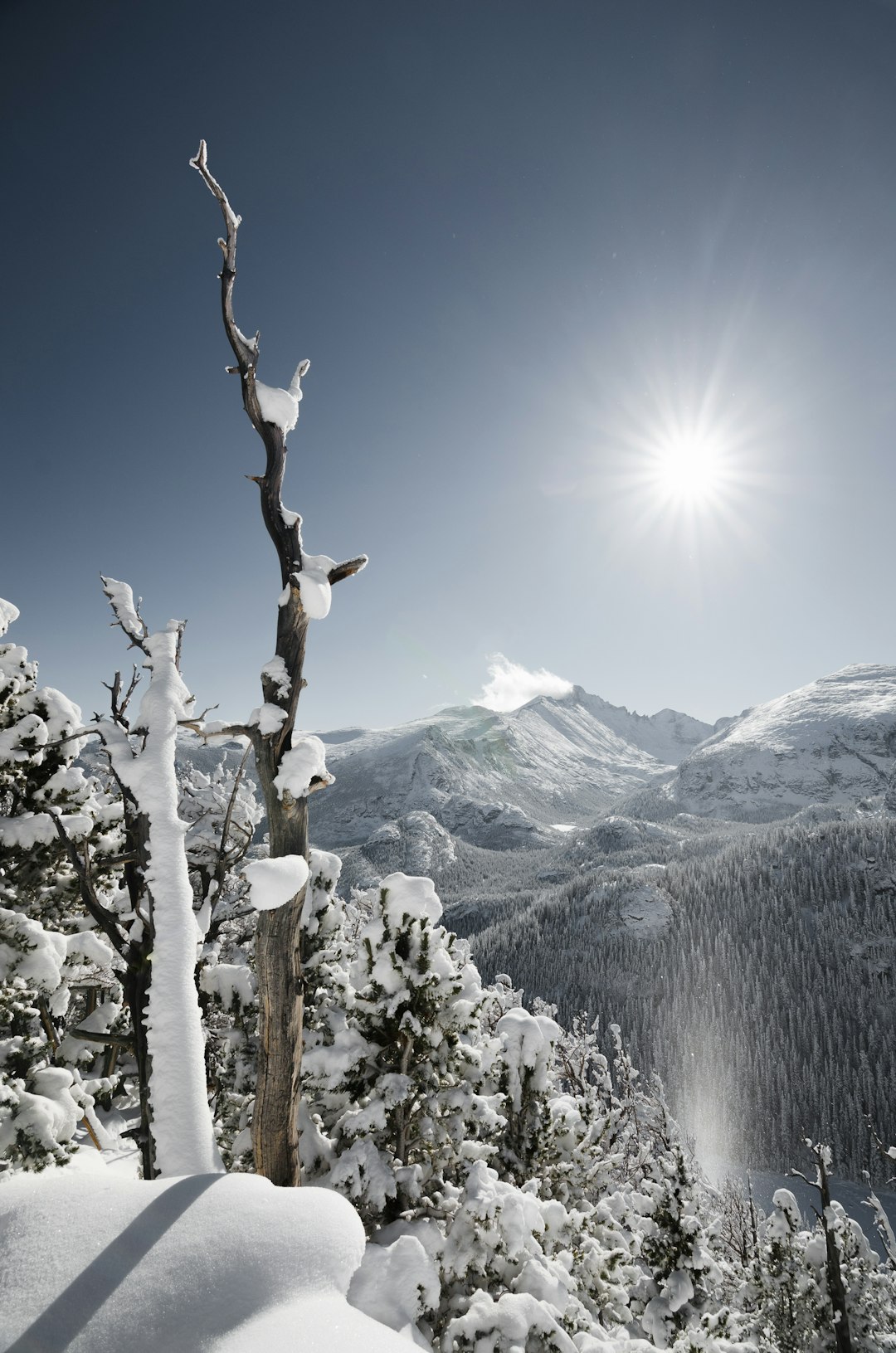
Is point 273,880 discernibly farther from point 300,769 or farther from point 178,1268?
point 178,1268

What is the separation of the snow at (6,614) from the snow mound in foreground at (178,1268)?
21.1 ft

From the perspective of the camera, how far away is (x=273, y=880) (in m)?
4.07

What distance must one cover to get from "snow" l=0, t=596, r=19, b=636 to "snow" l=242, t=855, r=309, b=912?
5980mm

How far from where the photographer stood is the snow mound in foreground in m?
2.40

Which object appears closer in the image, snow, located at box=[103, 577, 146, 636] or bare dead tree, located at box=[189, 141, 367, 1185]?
bare dead tree, located at box=[189, 141, 367, 1185]

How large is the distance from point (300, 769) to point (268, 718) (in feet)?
1.62

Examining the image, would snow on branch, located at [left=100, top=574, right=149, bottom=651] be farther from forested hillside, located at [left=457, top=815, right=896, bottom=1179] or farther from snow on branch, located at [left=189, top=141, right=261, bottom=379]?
forested hillside, located at [left=457, top=815, right=896, bottom=1179]

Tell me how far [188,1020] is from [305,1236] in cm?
165

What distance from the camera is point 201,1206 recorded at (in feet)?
10.3

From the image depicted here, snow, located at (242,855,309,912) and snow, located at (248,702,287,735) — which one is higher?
snow, located at (248,702,287,735)

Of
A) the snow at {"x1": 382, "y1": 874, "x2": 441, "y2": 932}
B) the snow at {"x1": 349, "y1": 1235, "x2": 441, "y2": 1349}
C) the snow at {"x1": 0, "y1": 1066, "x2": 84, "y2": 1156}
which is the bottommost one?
the snow at {"x1": 349, "y1": 1235, "x2": 441, "y2": 1349}

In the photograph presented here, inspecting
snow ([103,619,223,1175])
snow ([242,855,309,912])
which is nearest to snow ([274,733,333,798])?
snow ([242,855,309,912])

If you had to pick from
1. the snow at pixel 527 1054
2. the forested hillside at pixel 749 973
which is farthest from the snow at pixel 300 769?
the forested hillside at pixel 749 973

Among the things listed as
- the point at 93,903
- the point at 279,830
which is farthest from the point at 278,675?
the point at 93,903
